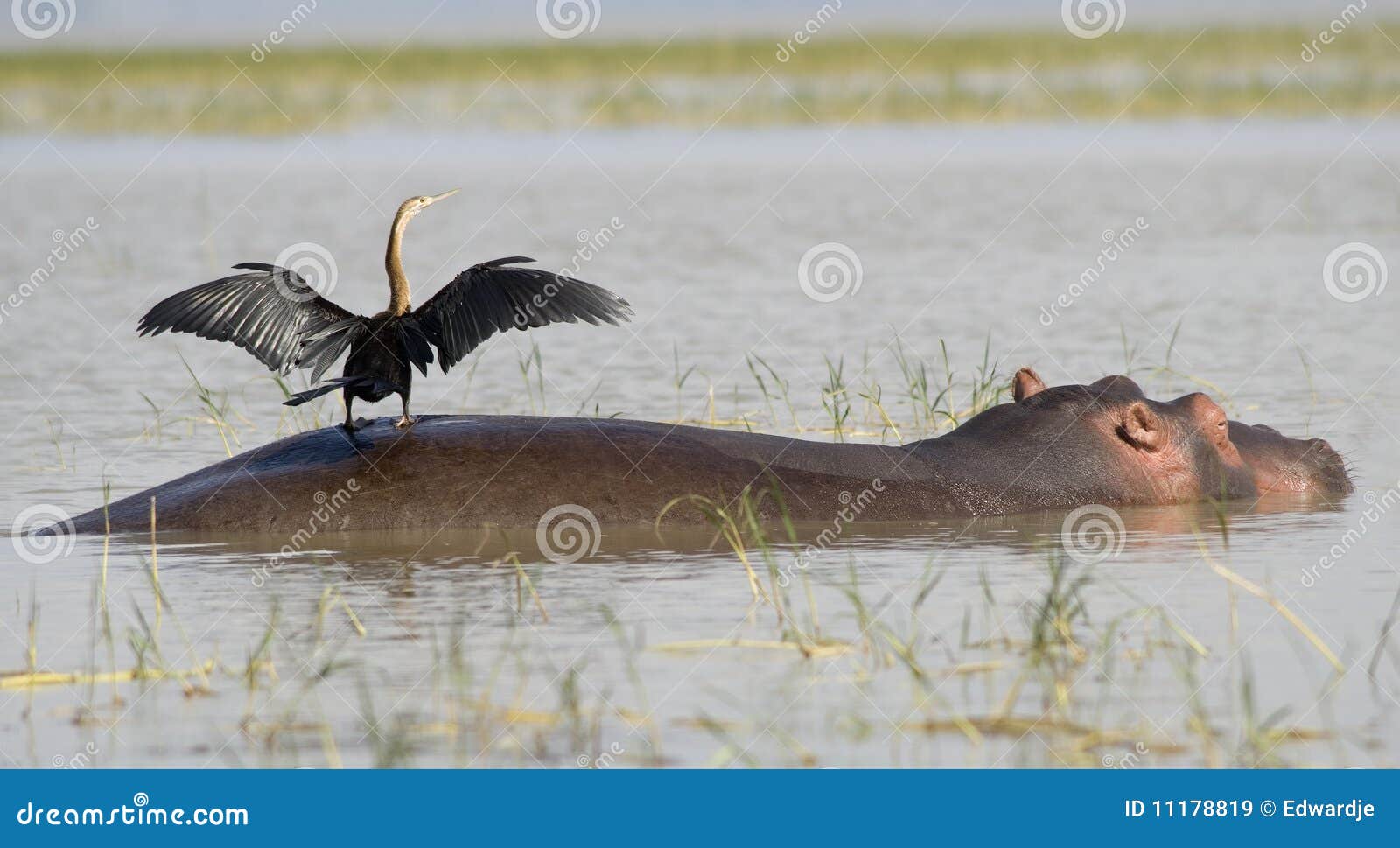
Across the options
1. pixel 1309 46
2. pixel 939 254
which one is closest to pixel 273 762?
pixel 939 254

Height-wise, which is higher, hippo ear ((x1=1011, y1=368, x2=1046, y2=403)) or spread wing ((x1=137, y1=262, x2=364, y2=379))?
hippo ear ((x1=1011, y1=368, x2=1046, y2=403))

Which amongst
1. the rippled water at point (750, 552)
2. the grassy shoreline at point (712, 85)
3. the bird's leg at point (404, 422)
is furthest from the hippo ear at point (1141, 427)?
the grassy shoreline at point (712, 85)

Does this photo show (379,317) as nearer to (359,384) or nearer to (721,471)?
(359,384)

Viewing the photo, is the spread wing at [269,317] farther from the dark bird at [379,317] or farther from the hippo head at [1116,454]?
the hippo head at [1116,454]

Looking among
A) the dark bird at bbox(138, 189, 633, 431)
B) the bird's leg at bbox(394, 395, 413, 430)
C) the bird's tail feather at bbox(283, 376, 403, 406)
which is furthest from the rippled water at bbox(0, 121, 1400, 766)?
the dark bird at bbox(138, 189, 633, 431)

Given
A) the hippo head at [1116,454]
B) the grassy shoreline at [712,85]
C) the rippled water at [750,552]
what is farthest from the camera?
the grassy shoreline at [712,85]

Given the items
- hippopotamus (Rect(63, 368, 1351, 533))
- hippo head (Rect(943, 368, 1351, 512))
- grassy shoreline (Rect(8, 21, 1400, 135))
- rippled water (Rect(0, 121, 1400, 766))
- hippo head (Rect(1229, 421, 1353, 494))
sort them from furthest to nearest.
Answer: grassy shoreline (Rect(8, 21, 1400, 135)) → hippo head (Rect(1229, 421, 1353, 494)) → hippo head (Rect(943, 368, 1351, 512)) → hippopotamus (Rect(63, 368, 1351, 533)) → rippled water (Rect(0, 121, 1400, 766))

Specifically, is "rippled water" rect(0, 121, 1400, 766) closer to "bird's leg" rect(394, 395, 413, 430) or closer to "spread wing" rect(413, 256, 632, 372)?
"bird's leg" rect(394, 395, 413, 430)

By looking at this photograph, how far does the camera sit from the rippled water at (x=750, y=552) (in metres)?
5.70

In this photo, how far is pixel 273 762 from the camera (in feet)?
17.8

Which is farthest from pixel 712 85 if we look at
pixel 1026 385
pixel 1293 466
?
pixel 1293 466

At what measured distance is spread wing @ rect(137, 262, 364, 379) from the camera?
8.12 metres

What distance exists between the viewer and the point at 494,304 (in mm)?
7957

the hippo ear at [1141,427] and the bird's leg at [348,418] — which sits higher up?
the hippo ear at [1141,427]
